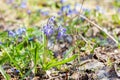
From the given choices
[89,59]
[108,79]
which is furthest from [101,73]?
[89,59]

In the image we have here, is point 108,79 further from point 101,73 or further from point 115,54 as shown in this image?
point 115,54

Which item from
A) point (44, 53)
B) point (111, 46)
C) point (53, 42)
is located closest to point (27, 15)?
point (53, 42)

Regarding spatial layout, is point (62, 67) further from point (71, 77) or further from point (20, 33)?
point (20, 33)

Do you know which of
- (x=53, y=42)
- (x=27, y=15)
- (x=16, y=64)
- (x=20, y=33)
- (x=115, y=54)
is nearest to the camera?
(x=16, y=64)

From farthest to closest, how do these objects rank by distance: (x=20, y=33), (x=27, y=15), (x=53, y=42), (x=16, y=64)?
1. (x=27, y=15)
2. (x=53, y=42)
3. (x=20, y=33)
4. (x=16, y=64)

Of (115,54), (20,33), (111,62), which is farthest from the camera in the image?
(20,33)

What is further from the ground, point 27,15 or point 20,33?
point 20,33

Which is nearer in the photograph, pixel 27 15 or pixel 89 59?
pixel 89 59

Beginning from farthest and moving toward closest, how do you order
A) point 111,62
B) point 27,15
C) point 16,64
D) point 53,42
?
1. point 27,15
2. point 53,42
3. point 111,62
4. point 16,64

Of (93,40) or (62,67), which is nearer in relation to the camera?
(62,67)
